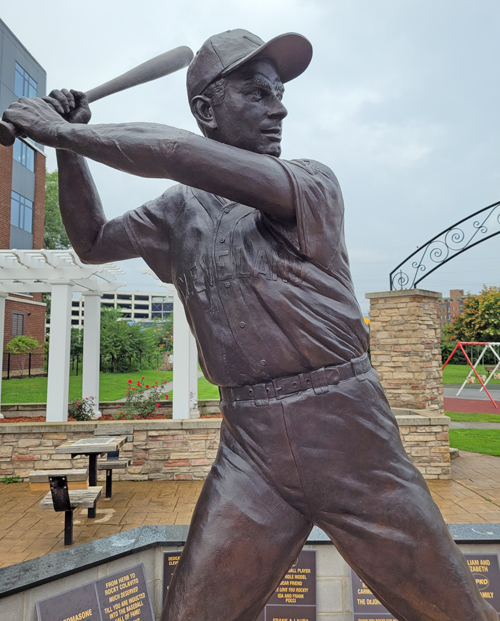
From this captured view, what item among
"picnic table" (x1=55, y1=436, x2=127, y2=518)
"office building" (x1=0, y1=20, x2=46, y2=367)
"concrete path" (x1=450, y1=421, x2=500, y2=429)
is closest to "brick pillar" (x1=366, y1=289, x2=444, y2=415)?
"concrete path" (x1=450, y1=421, x2=500, y2=429)

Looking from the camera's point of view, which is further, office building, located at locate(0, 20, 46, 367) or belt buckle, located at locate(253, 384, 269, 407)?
office building, located at locate(0, 20, 46, 367)

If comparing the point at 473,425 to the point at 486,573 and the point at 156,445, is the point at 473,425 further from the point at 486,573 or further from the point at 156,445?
the point at 486,573

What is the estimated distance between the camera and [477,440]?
1034cm

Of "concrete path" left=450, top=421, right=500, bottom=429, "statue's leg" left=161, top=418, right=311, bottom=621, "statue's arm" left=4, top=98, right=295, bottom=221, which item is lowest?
"concrete path" left=450, top=421, right=500, bottom=429

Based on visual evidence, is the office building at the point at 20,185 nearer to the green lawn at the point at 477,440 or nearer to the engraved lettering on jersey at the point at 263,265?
the green lawn at the point at 477,440

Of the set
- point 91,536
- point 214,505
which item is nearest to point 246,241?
point 214,505

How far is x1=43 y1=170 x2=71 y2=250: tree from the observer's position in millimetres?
29766

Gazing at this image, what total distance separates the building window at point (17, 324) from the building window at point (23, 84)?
1080 centimetres

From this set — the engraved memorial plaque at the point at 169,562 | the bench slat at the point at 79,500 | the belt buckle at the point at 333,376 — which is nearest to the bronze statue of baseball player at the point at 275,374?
the belt buckle at the point at 333,376

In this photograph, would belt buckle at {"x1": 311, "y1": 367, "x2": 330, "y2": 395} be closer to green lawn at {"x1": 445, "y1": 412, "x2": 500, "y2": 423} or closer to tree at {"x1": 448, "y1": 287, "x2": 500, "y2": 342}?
green lawn at {"x1": 445, "y1": 412, "x2": 500, "y2": 423}

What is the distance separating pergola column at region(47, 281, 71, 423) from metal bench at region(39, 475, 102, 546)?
10.5ft

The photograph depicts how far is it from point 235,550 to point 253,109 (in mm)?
1289

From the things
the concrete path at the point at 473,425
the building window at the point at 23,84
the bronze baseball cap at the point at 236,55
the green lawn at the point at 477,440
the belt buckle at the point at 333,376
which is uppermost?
the building window at the point at 23,84

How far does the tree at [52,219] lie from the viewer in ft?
97.7
